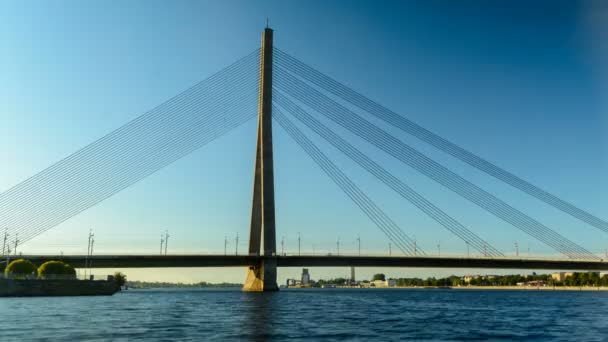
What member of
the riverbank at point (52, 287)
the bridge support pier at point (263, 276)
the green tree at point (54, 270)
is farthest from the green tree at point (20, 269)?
the bridge support pier at point (263, 276)

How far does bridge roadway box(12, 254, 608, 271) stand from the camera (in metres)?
86.4

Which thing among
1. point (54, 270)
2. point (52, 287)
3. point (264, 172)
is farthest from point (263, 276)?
point (54, 270)

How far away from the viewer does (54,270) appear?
82.0 m

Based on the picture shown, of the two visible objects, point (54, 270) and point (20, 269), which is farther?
point (54, 270)

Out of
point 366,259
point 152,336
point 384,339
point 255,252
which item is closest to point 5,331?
point 152,336

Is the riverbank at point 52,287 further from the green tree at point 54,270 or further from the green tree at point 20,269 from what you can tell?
the green tree at point 20,269

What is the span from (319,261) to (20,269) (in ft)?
154

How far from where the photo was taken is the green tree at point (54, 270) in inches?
3185

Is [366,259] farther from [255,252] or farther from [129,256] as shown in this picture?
[129,256]

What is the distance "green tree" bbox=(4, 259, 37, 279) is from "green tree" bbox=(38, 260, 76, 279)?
4.68ft

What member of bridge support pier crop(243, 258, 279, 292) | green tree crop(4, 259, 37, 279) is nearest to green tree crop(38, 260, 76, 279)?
green tree crop(4, 259, 37, 279)

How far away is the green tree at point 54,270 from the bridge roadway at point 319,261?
2.73 m

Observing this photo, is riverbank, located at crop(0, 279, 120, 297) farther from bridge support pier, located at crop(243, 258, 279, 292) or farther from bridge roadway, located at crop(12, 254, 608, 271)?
bridge support pier, located at crop(243, 258, 279, 292)

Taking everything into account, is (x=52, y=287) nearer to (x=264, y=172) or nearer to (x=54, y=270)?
(x=54, y=270)
